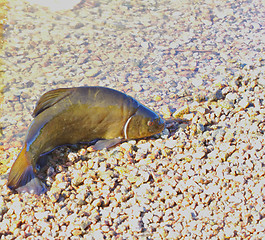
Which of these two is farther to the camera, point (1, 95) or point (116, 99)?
point (1, 95)

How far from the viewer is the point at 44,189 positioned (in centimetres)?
434

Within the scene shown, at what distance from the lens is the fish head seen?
516cm

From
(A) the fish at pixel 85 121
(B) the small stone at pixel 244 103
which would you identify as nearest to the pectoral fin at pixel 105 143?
(A) the fish at pixel 85 121

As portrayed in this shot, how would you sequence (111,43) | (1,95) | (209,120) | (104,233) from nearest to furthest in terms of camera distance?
(104,233) < (209,120) < (1,95) < (111,43)

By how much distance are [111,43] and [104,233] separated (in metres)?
5.34

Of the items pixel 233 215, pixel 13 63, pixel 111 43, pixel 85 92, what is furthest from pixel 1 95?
pixel 233 215

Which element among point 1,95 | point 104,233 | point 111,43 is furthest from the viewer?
point 111,43

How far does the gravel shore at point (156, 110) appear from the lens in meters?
3.97

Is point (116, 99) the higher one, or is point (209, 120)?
point (116, 99)

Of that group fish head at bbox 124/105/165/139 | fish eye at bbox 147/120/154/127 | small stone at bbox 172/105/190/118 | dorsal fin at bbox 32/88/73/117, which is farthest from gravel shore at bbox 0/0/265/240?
dorsal fin at bbox 32/88/73/117

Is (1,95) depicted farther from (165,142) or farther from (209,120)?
(209,120)

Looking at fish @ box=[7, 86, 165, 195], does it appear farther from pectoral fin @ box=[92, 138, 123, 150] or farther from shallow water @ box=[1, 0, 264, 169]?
shallow water @ box=[1, 0, 264, 169]

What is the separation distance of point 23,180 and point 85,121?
46.0 inches

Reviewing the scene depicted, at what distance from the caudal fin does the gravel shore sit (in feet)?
0.29
